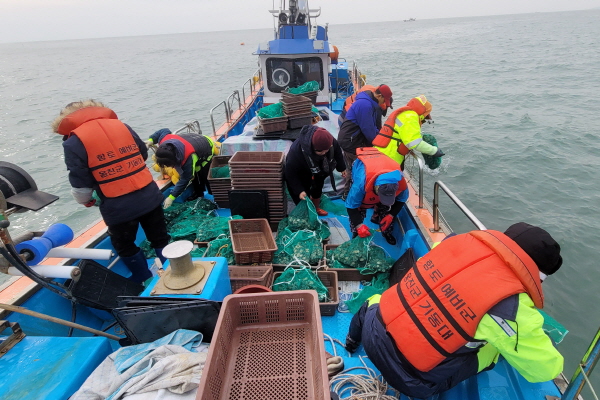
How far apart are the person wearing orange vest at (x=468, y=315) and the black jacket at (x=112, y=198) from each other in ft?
6.95

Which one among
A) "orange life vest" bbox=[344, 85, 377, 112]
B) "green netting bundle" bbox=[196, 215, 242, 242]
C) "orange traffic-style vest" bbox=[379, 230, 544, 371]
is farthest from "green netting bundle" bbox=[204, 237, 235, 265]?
"orange life vest" bbox=[344, 85, 377, 112]

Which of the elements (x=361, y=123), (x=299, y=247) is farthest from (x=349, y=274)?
(x=361, y=123)

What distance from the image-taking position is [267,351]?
5.37 feet

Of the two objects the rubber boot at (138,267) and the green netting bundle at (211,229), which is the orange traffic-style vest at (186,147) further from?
the rubber boot at (138,267)

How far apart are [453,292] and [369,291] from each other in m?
1.45

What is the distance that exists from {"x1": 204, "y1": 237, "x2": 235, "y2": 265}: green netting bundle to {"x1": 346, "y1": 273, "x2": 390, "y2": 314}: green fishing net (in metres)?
1.24

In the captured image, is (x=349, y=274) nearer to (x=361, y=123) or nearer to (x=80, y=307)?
(x=361, y=123)

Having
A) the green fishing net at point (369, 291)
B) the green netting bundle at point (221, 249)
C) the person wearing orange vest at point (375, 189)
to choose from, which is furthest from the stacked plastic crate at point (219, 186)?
the green fishing net at point (369, 291)

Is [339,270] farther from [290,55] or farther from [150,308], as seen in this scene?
[290,55]

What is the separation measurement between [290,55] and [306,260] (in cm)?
573

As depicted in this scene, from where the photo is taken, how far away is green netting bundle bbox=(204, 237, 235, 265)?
3.47 m

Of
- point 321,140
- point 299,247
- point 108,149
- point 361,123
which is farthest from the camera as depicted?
point 361,123

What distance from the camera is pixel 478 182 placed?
812 centimetres

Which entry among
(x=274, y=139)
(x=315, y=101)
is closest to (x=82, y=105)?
(x=274, y=139)
